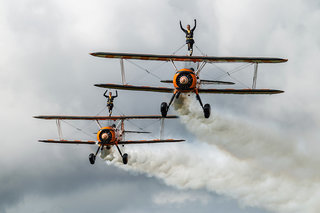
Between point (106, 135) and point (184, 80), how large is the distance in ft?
40.5

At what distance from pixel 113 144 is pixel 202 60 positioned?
12.6m

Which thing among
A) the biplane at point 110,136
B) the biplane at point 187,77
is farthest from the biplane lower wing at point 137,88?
the biplane at point 110,136

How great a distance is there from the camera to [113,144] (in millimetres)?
51906

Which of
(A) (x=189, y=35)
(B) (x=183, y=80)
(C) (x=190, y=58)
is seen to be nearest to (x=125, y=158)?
(C) (x=190, y=58)

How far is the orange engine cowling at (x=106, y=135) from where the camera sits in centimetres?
5097

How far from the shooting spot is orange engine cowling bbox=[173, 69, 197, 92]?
40.8 metres

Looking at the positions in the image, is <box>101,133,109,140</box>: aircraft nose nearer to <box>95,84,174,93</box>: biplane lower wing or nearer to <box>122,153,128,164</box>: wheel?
<box>122,153,128,164</box>: wheel

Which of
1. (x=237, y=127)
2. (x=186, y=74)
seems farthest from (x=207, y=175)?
(x=186, y=74)

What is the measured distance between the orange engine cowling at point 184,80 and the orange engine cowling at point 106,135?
11.7m

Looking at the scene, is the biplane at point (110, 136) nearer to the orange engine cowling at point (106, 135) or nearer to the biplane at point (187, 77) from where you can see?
the orange engine cowling at point (106, 135)

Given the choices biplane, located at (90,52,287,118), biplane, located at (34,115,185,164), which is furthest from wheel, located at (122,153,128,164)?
biplane, located at (90,52,287,118)

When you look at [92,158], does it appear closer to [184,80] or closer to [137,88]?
[137,88]

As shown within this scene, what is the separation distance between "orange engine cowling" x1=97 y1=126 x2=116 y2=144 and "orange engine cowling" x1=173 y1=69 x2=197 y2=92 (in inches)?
461

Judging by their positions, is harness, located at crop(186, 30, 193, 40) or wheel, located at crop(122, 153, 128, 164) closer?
harness, located at crop(186, 30, 193, 40)
